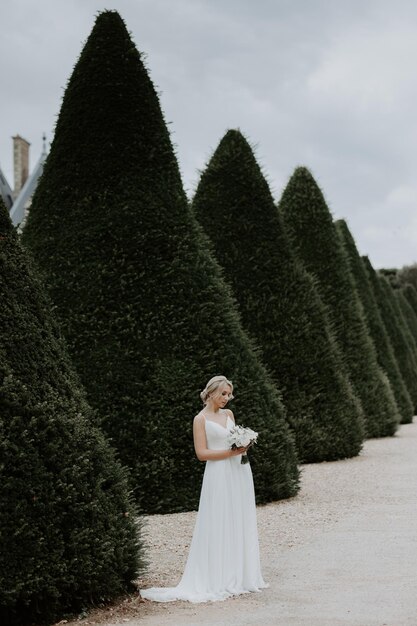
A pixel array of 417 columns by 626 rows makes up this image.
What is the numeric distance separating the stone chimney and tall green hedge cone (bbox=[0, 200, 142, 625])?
38.6m

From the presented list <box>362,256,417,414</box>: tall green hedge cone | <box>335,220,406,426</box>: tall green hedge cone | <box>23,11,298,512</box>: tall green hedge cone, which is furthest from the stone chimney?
<box>23,11,298,512</box>: tall green hedge cone

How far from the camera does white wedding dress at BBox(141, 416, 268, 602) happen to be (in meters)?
5.78

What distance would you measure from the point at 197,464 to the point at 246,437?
331 centimetres

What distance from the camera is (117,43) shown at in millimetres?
10359

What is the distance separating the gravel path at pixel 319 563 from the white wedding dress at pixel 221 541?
14cm

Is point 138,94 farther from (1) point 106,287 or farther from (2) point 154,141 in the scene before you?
(1) point 106,287

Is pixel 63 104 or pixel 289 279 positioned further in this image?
pixel 289 279

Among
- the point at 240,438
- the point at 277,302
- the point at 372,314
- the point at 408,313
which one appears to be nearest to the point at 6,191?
the point at 408,313

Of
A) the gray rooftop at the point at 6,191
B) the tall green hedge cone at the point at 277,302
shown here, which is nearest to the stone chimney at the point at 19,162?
the gray rooftop at the point at 6,191

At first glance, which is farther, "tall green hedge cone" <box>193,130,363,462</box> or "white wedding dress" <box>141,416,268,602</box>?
"tall green hedge cone" <box>193,130,363,462</box>

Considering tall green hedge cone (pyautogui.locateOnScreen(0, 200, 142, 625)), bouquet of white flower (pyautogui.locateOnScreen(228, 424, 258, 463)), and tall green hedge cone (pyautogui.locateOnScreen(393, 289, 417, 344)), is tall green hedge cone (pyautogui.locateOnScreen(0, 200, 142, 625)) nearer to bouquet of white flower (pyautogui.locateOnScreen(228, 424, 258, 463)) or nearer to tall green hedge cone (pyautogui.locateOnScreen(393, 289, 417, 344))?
bouquet of white flower (pyautogui.locateOnScreen(228, 424, 258, 463))

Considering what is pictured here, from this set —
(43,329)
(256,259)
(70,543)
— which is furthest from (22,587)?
(256,259)

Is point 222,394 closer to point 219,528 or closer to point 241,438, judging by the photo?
point 241,438

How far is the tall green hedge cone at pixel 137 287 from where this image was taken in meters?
9.04
